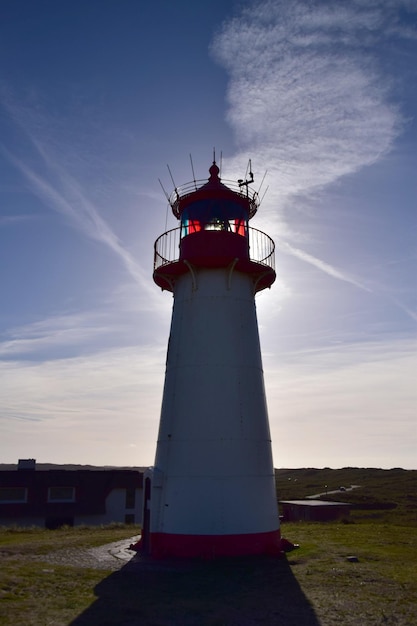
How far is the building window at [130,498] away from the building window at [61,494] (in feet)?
17.3

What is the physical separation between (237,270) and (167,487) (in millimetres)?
7877

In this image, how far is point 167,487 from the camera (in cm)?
1714

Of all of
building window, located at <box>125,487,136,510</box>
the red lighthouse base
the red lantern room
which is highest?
the red lantern room

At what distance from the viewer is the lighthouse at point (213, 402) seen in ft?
54.0

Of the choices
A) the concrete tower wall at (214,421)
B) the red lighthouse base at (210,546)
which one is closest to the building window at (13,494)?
the concrete tower wall at (214,421)

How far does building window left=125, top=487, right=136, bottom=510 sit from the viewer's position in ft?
154

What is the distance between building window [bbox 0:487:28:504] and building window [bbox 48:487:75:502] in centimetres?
204

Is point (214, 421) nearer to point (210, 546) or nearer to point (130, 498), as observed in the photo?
point (210, 546)

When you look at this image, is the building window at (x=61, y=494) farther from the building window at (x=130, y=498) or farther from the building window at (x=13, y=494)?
the building window at (x=130, y=498)

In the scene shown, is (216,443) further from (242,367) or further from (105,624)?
(105,624)

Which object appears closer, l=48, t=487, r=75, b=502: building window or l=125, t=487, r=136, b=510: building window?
l=48, t=487, r=75, b=502: building window

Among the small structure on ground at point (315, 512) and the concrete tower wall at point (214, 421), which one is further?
the small structure on ground at point (315, 512)

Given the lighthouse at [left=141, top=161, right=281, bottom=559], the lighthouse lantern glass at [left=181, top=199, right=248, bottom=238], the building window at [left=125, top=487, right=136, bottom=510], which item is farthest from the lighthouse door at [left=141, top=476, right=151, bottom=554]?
the building window at [left=125, top=487, right=136, bottom=510]

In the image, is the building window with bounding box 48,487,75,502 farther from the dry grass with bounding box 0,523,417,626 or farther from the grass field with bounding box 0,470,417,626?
the dry grass with bounding box 0,523,417,626
